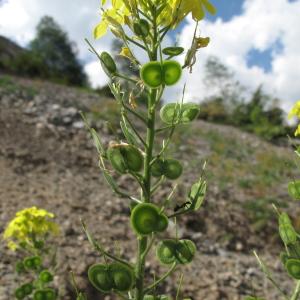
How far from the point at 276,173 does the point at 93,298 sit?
7.12 metres

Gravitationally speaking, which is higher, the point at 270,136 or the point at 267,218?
the point at 270,136

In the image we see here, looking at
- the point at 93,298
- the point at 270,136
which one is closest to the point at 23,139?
the point at 93,298

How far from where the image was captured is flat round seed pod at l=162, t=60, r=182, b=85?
4.01ft

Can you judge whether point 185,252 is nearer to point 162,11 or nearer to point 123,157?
point 123,157

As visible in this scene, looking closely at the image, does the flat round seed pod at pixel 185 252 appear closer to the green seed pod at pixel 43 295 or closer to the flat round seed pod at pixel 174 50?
the flat round seed pod at pixel 174 50

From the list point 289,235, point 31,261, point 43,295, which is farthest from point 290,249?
point 31,261

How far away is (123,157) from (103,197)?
5003mm

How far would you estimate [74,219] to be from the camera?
208 inches

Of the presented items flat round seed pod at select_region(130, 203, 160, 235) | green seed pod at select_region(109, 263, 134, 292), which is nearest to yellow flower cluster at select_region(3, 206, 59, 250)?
green seed pod at select_region(109, 263, 134, 292)

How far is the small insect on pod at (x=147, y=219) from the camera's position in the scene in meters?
1.20

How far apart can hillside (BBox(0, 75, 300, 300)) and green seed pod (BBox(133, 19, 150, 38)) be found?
2236mm

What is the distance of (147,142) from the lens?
1360 mm

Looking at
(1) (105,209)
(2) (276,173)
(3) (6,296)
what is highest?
(2) (276,173)

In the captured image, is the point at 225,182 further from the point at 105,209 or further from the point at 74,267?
the point at 74,267
